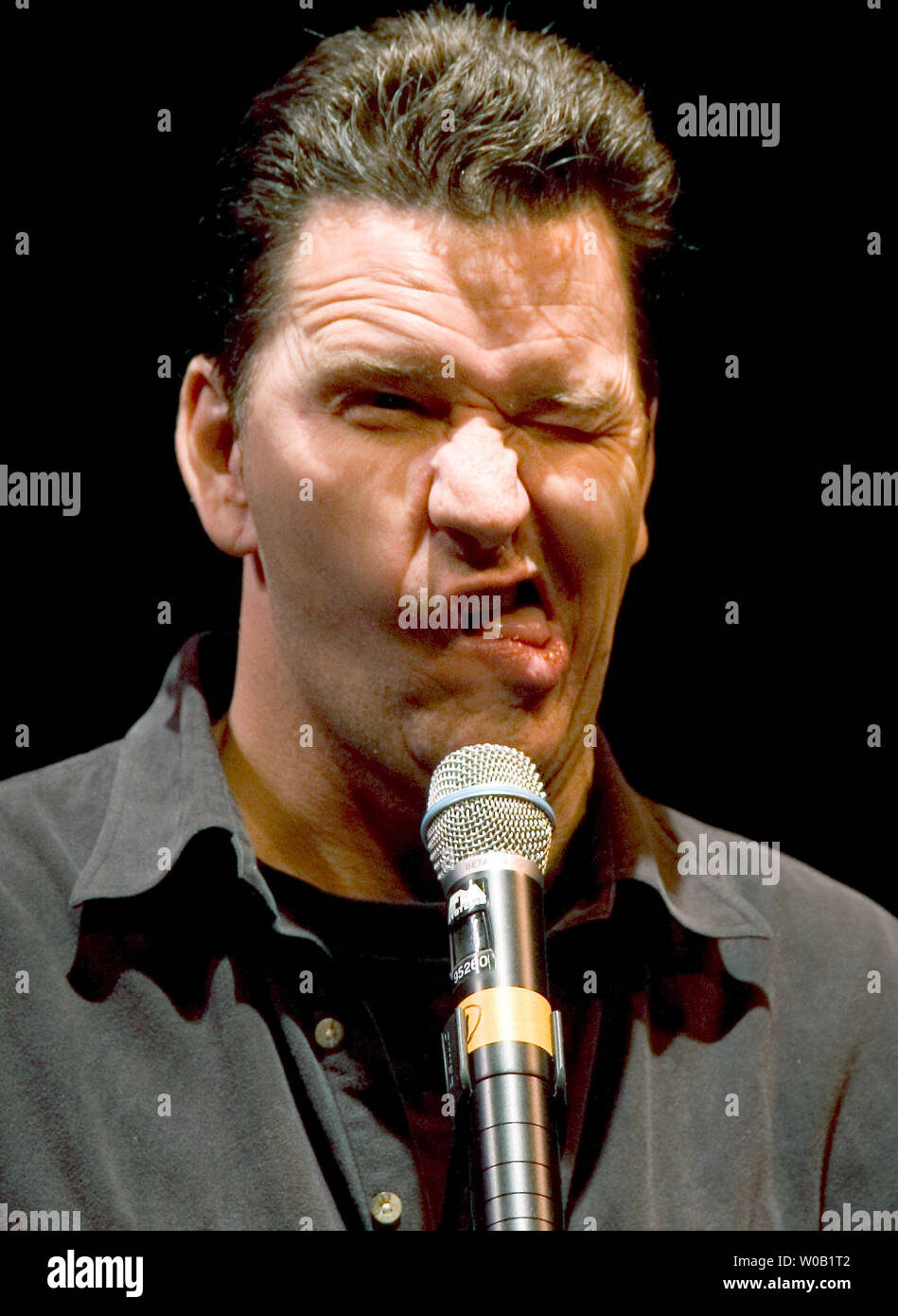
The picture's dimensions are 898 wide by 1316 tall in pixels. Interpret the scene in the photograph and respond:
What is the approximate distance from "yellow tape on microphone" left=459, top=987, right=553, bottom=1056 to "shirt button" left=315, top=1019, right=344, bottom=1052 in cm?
59

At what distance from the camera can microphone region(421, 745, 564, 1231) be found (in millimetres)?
1281

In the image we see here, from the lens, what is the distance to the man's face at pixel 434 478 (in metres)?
1.95

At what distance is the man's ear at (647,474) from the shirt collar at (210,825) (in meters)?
0.32

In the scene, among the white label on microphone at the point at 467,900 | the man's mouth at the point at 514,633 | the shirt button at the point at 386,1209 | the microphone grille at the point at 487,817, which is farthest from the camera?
the man's mouth at the point at 514,633

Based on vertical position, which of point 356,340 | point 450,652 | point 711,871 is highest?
point 356,340

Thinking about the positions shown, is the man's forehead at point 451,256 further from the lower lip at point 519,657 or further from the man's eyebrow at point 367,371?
the lower lip at point 519,657

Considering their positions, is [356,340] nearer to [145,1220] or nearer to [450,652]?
[450,652]

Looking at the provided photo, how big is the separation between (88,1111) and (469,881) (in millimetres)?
710

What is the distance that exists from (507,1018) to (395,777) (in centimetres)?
74

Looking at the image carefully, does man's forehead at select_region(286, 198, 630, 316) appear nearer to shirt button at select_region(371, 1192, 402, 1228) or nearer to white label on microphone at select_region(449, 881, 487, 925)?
white label on microphone at select_region(449, 881, 487, 925)

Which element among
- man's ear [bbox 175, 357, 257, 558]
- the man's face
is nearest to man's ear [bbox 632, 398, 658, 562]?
the man's face

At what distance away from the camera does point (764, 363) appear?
249 cm

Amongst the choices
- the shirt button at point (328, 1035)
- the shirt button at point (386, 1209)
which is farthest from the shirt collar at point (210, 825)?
the shirt button at point (386, 1209)

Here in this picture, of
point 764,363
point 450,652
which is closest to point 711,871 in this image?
point 450,652
